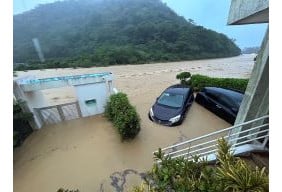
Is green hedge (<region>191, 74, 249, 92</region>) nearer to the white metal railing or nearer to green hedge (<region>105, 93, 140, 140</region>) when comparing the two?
green hedge (<region>105, 93, 140, 140</region>)

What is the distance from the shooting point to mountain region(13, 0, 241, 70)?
38406mm

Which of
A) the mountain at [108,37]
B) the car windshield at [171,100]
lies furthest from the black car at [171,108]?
the mountain at [108,37]

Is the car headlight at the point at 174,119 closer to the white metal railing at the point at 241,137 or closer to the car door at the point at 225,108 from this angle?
the car door at the point at 225,108

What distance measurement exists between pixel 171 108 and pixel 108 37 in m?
43.5

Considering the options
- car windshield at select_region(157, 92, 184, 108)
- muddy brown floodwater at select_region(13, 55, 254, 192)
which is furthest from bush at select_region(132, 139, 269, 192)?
car windshield at select_region(157, 92, 184, 108)

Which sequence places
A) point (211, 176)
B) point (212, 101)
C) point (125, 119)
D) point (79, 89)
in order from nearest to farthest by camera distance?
point (211, 176) → point (125, 119) → point (79, 89) → point (212, 101)

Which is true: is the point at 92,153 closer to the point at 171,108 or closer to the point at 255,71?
the point at 171,108

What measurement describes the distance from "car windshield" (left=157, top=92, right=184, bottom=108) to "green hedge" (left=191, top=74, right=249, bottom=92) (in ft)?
11.6

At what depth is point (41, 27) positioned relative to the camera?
47.8 metres

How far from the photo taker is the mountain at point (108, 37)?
3841 centimetres

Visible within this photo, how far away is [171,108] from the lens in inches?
400

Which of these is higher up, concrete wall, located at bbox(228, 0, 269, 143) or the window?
concrete wall, located at bbox(228, 0, 269, 143)

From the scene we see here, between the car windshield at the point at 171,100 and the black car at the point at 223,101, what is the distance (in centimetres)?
153

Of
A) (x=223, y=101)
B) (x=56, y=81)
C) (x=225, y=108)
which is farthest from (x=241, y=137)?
(x=56, y=81)
